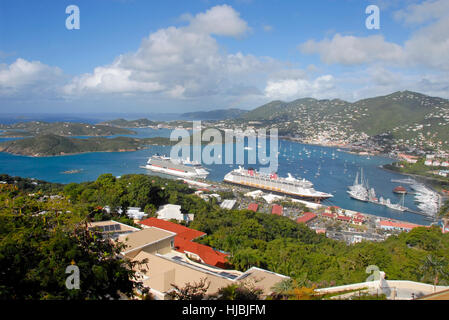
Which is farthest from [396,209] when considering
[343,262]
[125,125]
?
[125,125]

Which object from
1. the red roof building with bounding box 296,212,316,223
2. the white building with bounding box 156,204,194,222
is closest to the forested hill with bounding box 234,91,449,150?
the red roof building with bounding box 296,212,316,223

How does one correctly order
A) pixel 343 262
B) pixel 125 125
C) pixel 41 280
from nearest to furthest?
pixel 41 280
pixel 343 262
pixel 125 125

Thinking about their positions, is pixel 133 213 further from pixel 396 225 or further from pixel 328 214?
pixel 396 225

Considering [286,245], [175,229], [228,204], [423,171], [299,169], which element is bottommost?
[228,204]

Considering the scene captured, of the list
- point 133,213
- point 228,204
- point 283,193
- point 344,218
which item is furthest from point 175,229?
point 283,193

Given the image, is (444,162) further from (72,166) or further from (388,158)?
(72,166)

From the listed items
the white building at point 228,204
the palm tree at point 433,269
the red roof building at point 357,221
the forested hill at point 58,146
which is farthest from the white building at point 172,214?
the forested hill at point 58,146
